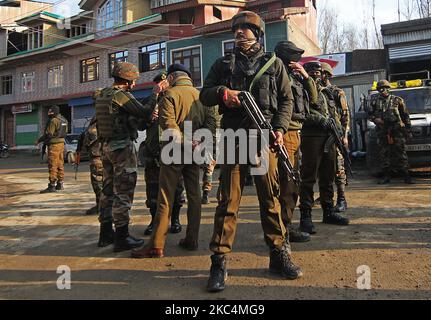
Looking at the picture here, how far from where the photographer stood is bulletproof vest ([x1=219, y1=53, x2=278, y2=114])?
3057mm

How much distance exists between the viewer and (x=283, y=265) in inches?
121

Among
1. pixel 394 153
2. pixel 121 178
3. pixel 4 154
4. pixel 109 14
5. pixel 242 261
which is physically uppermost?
pixel 109 14

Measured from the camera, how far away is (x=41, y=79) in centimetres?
2756

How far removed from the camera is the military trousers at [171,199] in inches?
147

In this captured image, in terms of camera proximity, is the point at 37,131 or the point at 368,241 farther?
the point at 37,131

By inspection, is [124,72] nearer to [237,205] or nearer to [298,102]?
[298,102]

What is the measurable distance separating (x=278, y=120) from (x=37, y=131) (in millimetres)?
28301

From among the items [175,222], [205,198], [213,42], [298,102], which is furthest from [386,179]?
[213,42]

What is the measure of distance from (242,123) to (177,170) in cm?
109

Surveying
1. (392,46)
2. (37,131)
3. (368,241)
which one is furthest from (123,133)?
(37,131)

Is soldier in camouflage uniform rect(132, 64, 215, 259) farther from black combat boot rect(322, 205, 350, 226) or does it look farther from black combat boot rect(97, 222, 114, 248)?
black combat boot rect(322, 205, 350, 226)
